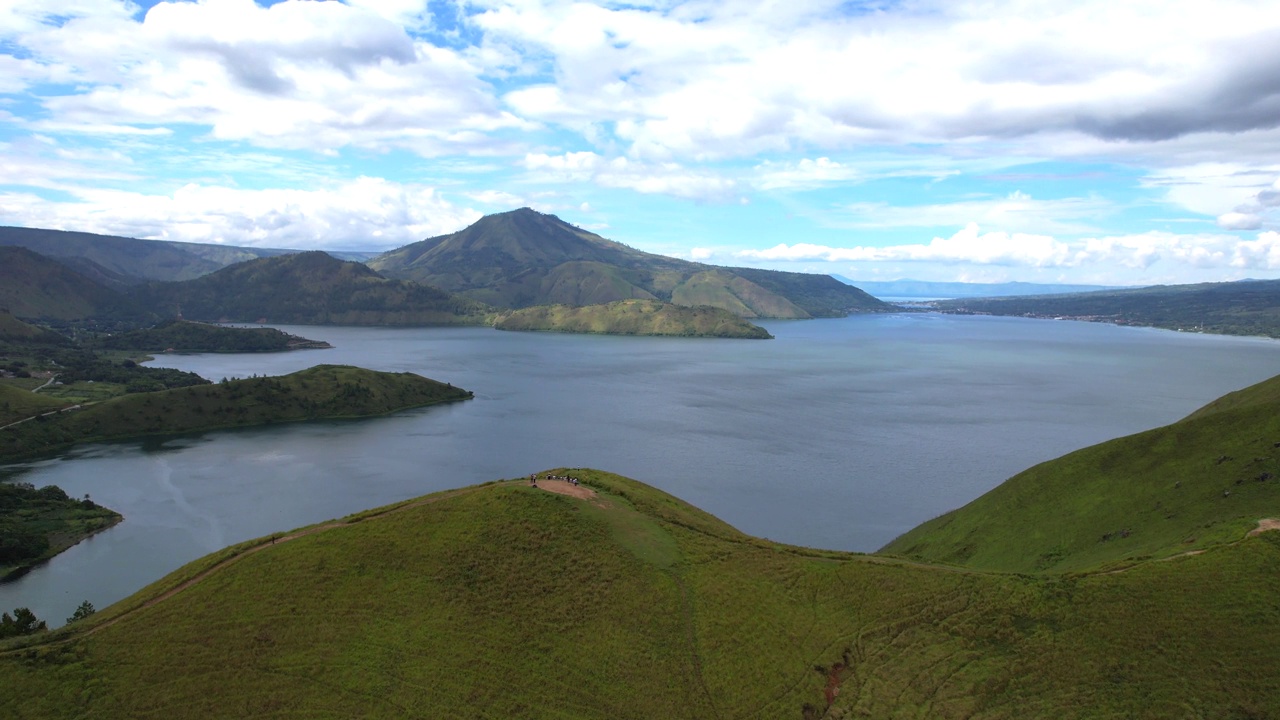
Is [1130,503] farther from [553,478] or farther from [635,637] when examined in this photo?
[553,478]

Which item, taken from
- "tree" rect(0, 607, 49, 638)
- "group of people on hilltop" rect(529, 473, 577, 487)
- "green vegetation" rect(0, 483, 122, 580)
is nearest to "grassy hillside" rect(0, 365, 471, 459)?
"green vegetation" rect(0, 483, 122, 580)

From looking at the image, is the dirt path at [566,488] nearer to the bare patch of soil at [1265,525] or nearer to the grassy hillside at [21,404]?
the bare patch of soil at [1265,525]

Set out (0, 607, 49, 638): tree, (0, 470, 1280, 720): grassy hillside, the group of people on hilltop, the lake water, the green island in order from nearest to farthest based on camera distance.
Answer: (0, 470, 1280, 720): grassy hillside
the green island
(0, 607, 49, 638): tree
the group of people on hilltop
the lake water

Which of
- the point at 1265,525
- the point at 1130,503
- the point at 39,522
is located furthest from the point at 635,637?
the point at 39,522

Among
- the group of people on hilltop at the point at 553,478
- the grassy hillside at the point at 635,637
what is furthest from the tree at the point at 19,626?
the group of people on hilltop at the point at 553,478

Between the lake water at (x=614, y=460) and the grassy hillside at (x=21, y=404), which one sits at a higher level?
the grassy hillside at (x=21, y=404)

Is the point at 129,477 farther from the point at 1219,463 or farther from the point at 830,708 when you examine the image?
the point at 1219,463

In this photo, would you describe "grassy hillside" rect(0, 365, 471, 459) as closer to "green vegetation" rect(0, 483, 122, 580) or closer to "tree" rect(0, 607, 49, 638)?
"green vegetation" rect(0, 483, 122, 580)
